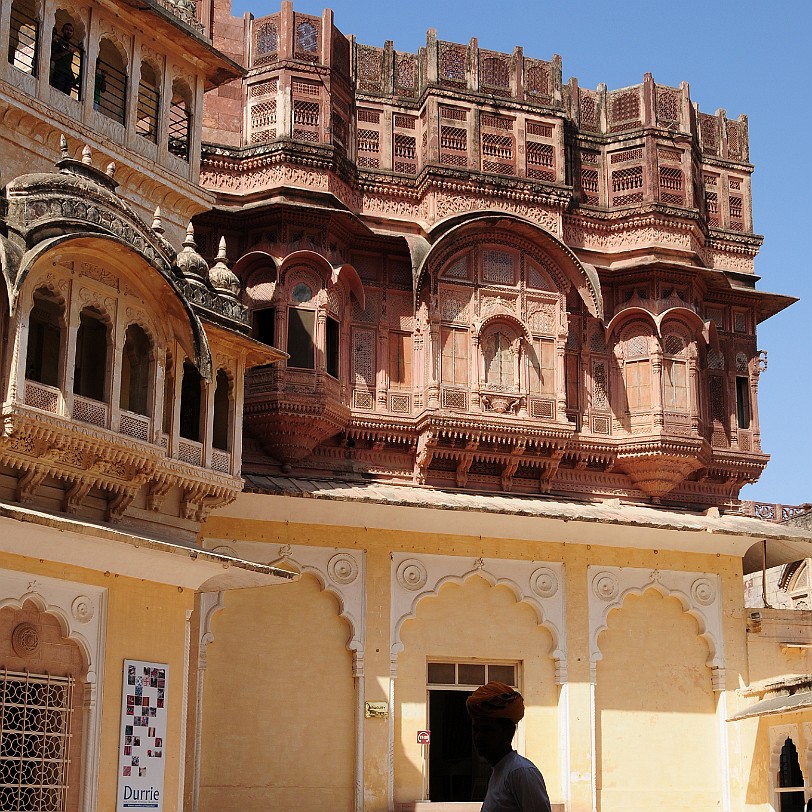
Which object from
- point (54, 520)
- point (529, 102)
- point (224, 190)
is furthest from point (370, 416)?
point (54, 520)

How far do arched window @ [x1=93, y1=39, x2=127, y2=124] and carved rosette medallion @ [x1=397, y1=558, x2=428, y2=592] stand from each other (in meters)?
7.28

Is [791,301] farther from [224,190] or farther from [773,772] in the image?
[224,190]

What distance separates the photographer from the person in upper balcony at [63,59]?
15.1 metres

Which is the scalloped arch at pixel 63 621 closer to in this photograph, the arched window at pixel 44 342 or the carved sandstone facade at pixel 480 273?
the arched window at pixel 44 342

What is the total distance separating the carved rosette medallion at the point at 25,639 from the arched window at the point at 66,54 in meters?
6.17

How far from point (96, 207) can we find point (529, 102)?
32.2 ft

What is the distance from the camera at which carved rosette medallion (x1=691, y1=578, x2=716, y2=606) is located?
20.1 metres

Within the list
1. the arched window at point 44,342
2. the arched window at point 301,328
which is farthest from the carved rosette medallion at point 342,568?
the arched window at point 44,342

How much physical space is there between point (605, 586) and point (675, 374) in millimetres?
3747

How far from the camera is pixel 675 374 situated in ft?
68.8

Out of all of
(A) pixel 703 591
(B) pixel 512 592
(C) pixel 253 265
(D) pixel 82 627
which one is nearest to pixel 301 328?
(C) pixel 253 265

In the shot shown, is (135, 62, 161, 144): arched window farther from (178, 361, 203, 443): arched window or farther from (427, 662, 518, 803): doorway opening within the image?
(427, 662, 518, 803): doorway opening

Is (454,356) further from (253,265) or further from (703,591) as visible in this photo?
(703,591)

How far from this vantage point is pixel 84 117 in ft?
48.7
